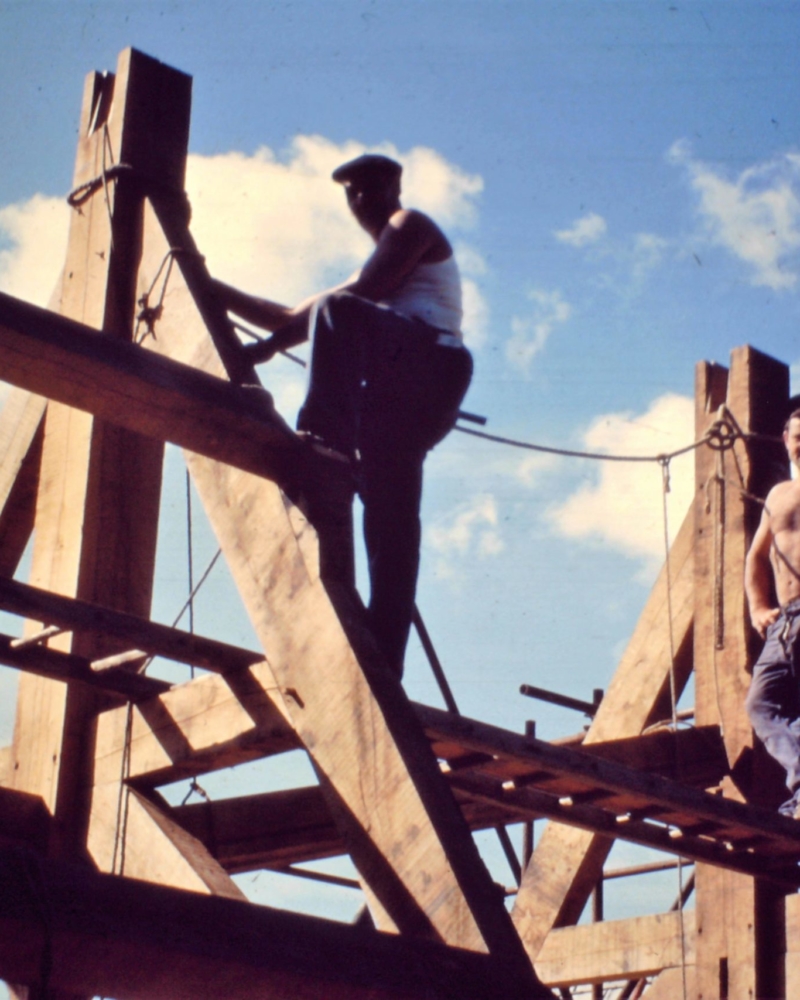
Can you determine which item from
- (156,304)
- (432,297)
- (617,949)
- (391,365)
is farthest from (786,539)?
(156,304)

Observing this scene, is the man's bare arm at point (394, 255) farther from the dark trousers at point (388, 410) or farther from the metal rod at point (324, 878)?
the metal rod at point (324, 878)

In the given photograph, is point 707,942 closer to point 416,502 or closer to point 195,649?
point 416,502

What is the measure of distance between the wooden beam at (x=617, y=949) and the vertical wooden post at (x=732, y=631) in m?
0.12

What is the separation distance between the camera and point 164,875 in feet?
10.3

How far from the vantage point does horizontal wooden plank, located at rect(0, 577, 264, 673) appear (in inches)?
126

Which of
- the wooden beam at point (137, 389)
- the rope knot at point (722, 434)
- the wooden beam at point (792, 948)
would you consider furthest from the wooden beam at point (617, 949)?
the wooden beam at point (137, 389)

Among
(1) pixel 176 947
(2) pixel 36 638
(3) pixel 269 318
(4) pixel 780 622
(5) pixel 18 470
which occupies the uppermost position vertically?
(3) pixel 269 318

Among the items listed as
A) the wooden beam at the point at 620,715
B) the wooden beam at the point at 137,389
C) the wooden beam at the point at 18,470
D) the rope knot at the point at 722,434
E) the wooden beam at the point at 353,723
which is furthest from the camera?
the rope knot at the point at 722,434

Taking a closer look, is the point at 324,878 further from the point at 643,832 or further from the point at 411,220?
the point at 411,220

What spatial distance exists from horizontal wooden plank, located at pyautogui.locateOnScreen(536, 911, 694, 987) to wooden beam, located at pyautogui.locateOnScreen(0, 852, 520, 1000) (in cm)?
334

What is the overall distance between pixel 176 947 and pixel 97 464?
2102mm

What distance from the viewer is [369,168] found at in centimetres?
400

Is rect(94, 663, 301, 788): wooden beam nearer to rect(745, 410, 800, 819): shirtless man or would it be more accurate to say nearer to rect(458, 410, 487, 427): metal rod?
rect(458, 410, 487, 427): metal rod

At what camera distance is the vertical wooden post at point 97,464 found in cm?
348
